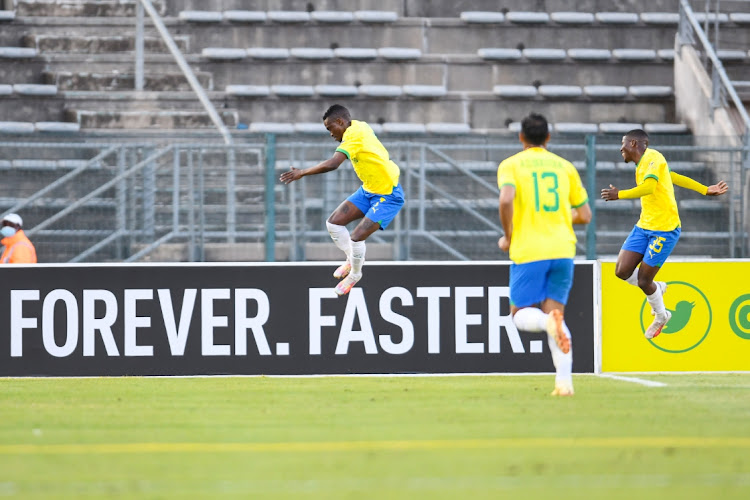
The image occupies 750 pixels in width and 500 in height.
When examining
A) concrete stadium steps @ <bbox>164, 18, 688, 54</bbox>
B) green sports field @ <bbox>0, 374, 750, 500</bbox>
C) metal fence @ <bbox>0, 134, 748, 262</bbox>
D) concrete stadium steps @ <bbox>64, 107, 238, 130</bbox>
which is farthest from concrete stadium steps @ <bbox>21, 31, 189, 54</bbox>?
green sports field @ <bbox>0, 374, 750, 500</bbox>

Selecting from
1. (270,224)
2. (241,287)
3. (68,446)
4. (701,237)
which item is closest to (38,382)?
(241,287)

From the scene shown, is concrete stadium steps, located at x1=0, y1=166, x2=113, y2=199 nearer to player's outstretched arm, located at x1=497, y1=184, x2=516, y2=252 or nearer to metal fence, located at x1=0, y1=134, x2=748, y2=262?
metal fence, located at x1=0, y1=134, x2=748, y2=262

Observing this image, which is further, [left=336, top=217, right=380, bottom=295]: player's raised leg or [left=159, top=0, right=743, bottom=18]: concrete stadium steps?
[left=159, top=0, right=743, bottom=18]: concrete stadium steps

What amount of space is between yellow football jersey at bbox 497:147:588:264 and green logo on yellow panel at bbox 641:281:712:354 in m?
3.31

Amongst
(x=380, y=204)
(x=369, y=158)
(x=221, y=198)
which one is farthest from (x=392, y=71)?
(x=369, y=158)

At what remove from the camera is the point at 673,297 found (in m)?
12.4

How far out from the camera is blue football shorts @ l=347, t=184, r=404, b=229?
1216cm

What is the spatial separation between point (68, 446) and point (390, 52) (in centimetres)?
1431

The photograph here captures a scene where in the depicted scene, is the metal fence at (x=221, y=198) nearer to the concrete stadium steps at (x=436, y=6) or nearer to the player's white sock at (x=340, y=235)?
the player's white sock at (x=340, y=235)

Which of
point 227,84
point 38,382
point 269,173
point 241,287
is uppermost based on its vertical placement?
point 227,84

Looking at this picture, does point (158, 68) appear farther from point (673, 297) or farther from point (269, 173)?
point (673, 297)

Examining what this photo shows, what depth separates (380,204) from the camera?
12.2 meters

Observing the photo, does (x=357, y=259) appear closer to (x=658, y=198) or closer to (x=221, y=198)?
(x=658, y=198)

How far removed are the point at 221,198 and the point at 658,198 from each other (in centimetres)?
524
